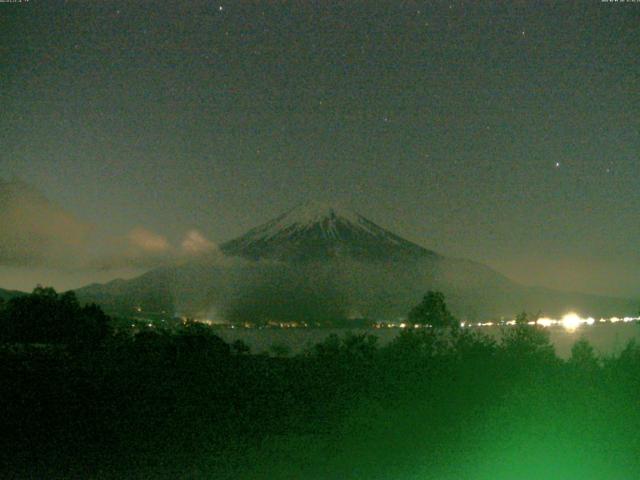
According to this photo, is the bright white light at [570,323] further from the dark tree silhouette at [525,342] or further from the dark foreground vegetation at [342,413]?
the dark foreground vegetation at [342,413]

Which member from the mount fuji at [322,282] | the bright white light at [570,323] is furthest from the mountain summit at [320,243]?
the bright white light at [570,323]

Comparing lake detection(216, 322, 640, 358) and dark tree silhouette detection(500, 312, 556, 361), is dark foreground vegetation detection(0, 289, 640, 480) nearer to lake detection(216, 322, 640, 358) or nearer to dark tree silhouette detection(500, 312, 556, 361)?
dark tree silhouette detection(500, 312, 556, 361)

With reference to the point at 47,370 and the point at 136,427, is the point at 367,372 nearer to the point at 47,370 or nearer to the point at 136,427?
the point at 136,427

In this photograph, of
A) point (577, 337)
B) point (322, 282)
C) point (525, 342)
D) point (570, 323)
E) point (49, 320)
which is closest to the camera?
point (525, 342)

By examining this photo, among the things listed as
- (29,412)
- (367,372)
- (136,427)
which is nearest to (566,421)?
(367,372)

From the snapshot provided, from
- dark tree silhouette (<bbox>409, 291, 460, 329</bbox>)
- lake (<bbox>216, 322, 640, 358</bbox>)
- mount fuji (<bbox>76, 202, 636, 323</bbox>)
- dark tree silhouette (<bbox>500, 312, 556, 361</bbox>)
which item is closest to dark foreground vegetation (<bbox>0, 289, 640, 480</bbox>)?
dark tree silhouette (<bbox>500, 312, 556, 361</bbox>)

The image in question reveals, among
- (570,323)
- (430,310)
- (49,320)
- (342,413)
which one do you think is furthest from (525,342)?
(570,323)

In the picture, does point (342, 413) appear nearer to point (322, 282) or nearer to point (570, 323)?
point (570, 323)
